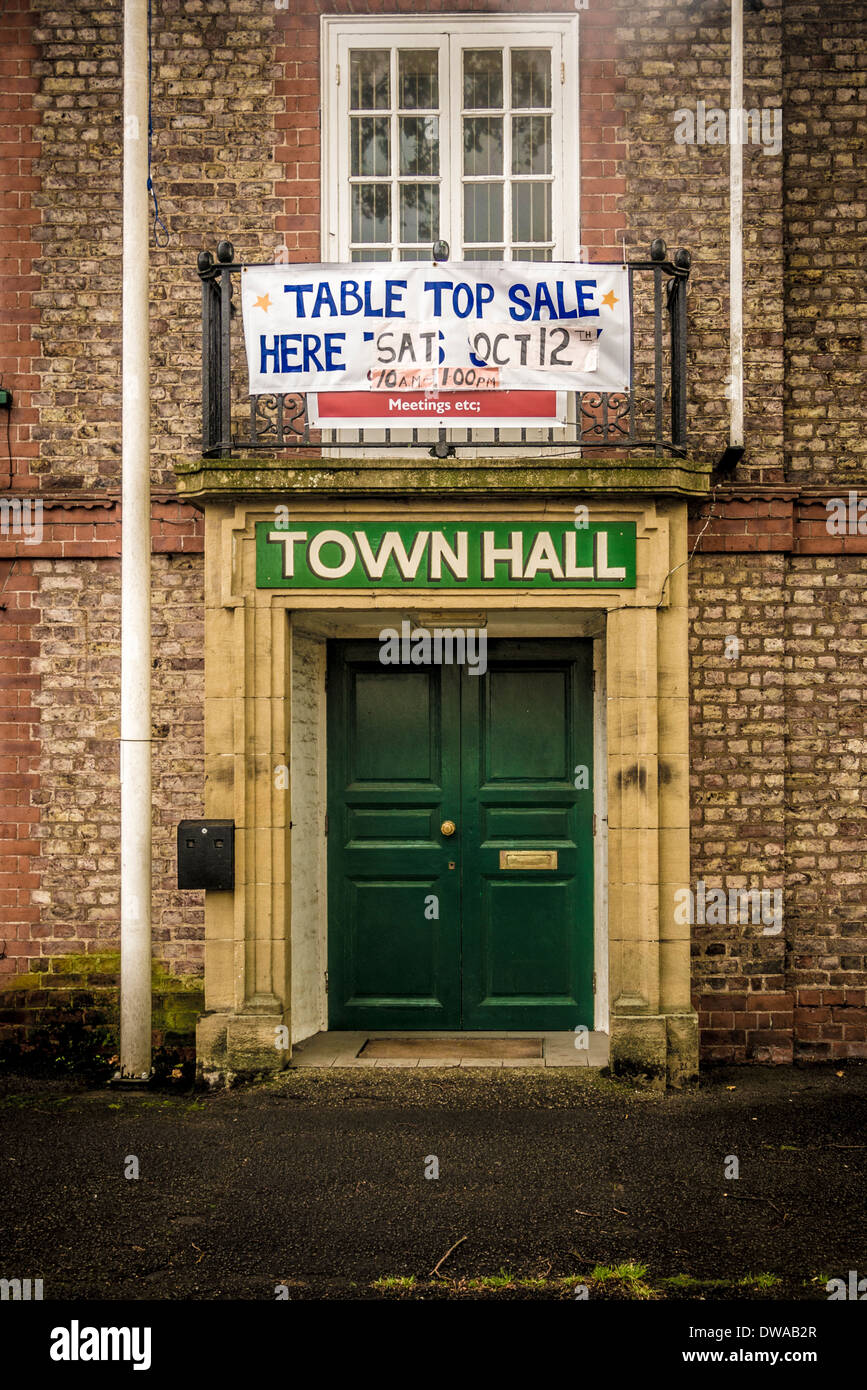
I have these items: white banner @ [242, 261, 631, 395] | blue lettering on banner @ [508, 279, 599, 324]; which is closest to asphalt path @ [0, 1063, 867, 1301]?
white banner @ [242, 261, 631, 395]

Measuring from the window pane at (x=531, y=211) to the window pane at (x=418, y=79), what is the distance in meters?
0.82

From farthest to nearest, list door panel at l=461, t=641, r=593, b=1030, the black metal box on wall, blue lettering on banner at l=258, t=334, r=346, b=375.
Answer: door panel at l=461, t=641, r=593, b=1030, blue lettering on banner at l=258, t=334, r=346, b=375, the black metal box on wall

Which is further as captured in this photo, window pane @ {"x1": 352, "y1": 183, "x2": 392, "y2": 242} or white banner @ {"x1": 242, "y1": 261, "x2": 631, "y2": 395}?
window pane @ {"x1": 352, "y1": 183, "x2": 392, "y2": 242}

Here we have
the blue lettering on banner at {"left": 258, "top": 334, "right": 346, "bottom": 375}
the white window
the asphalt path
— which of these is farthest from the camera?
the white window

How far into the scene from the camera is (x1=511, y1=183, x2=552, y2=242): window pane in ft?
22.5

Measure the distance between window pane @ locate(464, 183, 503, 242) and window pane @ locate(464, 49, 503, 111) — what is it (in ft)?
1.78

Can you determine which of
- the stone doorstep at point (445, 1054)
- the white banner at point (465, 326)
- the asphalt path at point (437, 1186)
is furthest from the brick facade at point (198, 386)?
the asphalt path at point (437, 1186)

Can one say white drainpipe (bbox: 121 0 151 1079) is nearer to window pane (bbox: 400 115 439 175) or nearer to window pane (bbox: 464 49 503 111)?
window pane (bbox: 400 115 439 175)

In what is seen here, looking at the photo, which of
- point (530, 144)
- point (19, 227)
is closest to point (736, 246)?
point (530, 144)

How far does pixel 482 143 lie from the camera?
6.86m

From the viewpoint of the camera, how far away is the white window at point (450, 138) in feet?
22.1

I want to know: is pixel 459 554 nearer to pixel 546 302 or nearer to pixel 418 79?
pixel 546 302

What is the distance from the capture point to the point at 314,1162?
491cm

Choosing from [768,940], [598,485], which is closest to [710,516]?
[598,485]
